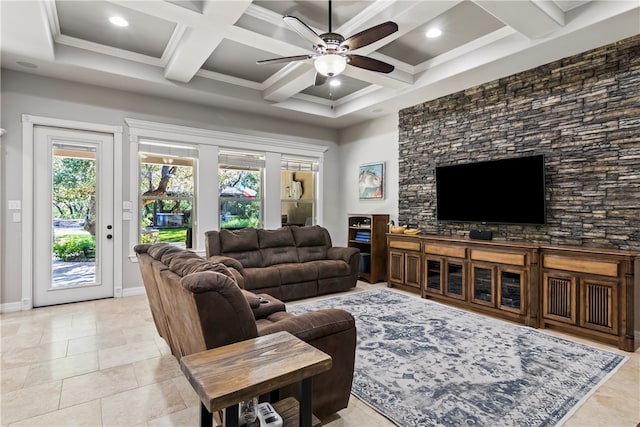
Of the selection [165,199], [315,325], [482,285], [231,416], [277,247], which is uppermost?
[165,199]

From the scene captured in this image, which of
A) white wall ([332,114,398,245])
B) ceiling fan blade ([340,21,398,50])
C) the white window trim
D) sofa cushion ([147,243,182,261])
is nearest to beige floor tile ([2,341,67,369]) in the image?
sofa cushion ([147,243,182,261])

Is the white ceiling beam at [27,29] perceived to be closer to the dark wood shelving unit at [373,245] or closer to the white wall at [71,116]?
the white wall at [71,116]

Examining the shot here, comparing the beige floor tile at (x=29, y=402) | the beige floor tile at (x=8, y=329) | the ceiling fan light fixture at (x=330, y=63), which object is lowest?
the beige floor tile at (x=29, y=402)

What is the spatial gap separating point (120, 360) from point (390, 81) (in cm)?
436

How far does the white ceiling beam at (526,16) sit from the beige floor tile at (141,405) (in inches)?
153

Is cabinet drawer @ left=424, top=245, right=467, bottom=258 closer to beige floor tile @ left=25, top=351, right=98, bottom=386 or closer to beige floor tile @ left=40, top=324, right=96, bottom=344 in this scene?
beige floor tile @ left=25, top=351, right=98, bottom=386

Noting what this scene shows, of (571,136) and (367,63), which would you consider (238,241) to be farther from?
(571,136)

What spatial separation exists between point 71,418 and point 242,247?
310 cm

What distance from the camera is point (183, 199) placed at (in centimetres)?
538

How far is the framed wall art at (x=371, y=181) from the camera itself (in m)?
6.14

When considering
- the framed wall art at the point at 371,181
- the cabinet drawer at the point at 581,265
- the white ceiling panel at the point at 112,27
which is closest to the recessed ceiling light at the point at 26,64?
the white ceiling panel at the point at 112,27

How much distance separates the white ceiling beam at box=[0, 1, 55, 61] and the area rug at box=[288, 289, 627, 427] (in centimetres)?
404

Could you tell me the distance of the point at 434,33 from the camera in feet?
12.1

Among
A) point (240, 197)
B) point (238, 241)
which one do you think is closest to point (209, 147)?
point (240, 197)
